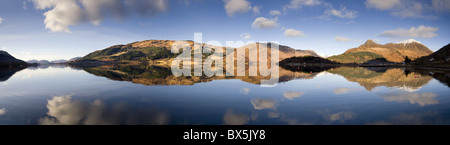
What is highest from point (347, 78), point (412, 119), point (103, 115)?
point (347, 78)

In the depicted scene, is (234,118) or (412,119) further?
(234,118)

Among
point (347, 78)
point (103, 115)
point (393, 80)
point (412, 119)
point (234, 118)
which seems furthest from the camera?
point (347, 78)

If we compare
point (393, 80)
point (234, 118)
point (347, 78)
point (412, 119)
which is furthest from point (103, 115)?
point (347, 78)

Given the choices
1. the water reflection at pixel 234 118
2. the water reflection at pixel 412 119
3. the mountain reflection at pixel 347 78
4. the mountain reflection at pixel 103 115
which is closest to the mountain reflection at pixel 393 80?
the mountain reflection at pixel 347 78

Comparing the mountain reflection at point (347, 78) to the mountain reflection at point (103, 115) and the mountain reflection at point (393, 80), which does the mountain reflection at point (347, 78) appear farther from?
the mountain reflection at point (103, 115)

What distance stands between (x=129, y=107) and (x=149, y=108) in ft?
7.51

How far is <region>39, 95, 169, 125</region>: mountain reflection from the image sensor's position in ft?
48.7

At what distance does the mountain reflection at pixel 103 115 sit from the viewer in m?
14.8

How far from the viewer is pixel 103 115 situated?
1670cm

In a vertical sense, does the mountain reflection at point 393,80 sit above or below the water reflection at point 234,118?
above

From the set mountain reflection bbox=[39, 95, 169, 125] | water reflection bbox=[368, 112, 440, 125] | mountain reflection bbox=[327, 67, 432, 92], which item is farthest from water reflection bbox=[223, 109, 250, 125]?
mountain reflection bbox=[327, 67, 432, 92]

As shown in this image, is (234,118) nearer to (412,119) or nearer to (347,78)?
(412,119)
